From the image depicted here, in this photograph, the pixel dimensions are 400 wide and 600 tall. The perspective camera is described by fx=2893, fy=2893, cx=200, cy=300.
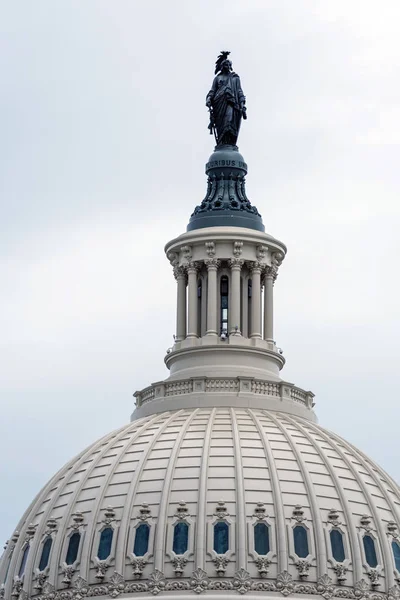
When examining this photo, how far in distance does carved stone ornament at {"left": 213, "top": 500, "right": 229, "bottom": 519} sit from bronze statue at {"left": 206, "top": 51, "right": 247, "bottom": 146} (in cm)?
2613

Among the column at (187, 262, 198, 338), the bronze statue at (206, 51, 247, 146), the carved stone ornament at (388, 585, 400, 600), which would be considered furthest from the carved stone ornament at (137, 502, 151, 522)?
the bronze statue at (206, 51, 247, 146)

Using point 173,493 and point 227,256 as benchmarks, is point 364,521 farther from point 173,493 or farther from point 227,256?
point 227,256

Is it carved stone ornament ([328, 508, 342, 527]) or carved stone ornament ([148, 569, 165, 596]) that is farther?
carved stone ornament ([328, 508, 342, 527])

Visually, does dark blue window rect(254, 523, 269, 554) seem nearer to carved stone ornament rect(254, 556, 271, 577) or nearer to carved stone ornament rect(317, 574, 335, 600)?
carved stone ornament rect(254, 556, 271, 577)

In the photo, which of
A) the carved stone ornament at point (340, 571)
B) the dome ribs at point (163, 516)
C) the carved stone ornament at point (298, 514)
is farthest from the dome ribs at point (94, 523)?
the carved stone ornament at point (340, 571)

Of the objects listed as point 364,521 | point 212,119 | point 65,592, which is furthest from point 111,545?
point 212,119

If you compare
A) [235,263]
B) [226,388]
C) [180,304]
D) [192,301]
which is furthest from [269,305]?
[226,388]

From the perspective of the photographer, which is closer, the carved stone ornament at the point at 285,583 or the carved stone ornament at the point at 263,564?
the carved stone ornament at the point at 285,583

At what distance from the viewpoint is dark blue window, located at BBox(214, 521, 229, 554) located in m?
133

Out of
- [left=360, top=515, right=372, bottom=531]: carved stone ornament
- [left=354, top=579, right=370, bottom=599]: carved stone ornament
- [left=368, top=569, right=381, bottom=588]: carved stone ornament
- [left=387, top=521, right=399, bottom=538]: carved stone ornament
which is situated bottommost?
[left=354, top=579, right=370, bottom=599]: carved stone ornament

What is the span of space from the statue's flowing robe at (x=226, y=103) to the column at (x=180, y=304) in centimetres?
819

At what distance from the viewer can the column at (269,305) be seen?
148 metres

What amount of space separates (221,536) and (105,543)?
5.59 meters

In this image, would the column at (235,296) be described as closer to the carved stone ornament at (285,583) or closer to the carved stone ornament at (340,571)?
the carved stone ornament at (340,571)
